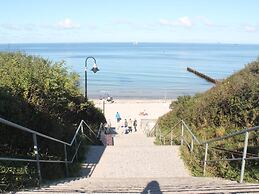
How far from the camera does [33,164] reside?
7.20 meters

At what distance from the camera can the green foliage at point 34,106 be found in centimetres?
779

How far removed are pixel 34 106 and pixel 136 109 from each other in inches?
1341

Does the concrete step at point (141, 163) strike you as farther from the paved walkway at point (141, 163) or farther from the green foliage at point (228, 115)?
the green foliage at point (228, 115)

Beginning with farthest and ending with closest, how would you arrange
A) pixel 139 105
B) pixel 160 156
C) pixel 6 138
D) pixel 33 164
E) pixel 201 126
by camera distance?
pixel 139 105
pixel 201 126
pixel 160 156
pixel 6 138
pixel 33 164

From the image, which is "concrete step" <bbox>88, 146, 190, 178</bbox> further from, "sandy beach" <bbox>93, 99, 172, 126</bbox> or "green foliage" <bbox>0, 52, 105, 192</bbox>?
"sandy beach" <bbox>93, 99, 172, 126</bbox>

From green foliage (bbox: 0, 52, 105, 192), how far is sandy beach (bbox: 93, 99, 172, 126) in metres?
20.6

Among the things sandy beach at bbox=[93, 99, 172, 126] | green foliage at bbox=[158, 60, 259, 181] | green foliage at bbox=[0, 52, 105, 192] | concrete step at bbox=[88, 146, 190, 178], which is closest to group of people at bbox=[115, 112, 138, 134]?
sandy beach at bbox=[93, 99, 172, 126]

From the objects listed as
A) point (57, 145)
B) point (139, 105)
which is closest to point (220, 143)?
point (57, 145)

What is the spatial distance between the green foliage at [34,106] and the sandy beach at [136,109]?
2063 centimetres

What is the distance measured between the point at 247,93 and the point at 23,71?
822 cm

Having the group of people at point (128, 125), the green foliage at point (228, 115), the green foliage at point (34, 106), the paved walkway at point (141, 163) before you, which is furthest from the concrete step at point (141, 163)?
the group of people at point (128, 125)

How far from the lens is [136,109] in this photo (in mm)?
43656

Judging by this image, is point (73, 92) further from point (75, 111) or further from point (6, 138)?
point (6, 138)

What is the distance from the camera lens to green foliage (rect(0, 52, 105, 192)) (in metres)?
7.79
